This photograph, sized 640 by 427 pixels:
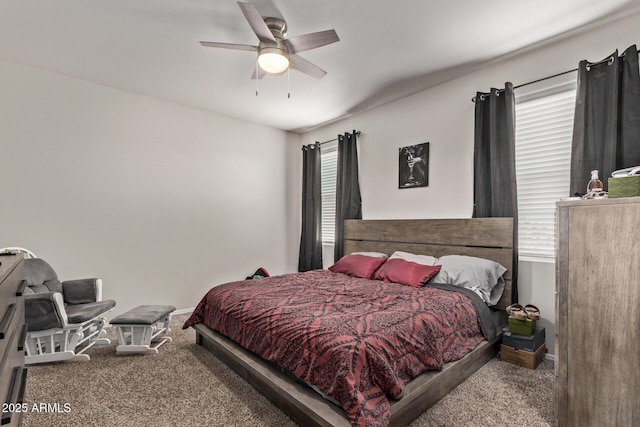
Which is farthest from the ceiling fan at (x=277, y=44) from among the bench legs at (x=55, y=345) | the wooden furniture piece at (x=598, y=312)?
the bench legs at (x=55, y=345)

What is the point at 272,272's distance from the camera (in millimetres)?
5289

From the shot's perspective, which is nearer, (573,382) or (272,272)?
(573,382)

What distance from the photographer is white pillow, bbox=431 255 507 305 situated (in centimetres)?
281

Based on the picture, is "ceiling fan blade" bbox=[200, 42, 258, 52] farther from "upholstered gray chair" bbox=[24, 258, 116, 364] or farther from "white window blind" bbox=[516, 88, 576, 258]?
"white window blind" bbox=[516, 88, 576, 258]

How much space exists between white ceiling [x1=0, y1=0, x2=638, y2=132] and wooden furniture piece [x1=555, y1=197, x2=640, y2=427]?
5.49 ft

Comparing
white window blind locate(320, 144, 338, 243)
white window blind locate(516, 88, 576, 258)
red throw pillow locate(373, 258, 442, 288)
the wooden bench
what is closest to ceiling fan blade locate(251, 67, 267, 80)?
white window blind locate(320, 144, 338, 243)

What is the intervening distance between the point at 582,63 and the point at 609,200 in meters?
1.55

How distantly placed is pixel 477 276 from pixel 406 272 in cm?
64

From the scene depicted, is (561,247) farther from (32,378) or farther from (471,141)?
(32,378)

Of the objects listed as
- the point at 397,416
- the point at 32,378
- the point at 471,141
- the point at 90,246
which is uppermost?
the point at 471,141

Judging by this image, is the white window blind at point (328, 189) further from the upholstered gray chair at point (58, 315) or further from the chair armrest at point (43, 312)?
the chair armrest at point (43, 312)

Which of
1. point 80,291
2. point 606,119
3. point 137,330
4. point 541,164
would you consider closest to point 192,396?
point 137,330

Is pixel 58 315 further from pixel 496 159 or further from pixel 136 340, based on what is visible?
pixel 496 159

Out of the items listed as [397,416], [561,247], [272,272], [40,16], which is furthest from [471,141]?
[40,16]
